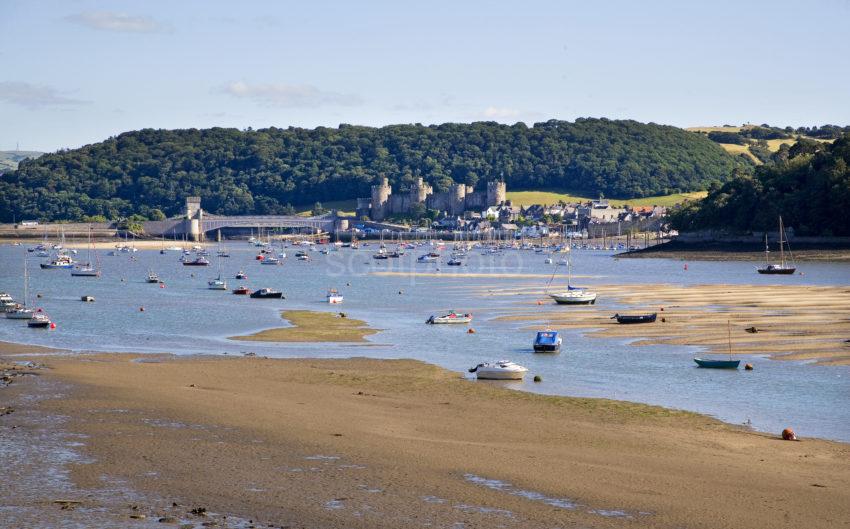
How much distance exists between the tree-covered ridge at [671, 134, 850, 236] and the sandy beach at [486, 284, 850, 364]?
5915cm

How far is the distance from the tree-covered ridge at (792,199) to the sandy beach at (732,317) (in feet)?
194

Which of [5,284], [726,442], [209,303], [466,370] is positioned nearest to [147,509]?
[726,442]

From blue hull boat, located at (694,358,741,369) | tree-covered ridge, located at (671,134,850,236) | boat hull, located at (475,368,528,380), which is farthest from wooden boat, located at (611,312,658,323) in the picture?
tree-covered ridge, located at (671,134,850,236)

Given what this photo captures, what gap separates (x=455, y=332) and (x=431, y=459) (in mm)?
33797

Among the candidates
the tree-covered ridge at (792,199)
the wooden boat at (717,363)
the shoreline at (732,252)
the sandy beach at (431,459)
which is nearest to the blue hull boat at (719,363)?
the wooden boat at (717,363)

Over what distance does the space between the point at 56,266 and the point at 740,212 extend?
91.9 m

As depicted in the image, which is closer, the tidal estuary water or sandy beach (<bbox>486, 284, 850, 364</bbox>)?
the tidal estuary water

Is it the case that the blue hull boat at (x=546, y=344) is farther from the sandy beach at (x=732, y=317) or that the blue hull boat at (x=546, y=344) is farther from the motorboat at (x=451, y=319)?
the motorboat at (x=451, y=319)

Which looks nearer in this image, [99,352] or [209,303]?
[99,352]

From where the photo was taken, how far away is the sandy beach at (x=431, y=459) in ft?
74.4

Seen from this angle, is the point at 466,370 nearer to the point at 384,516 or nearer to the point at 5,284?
the point at 384,516

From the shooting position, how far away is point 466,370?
4541cm

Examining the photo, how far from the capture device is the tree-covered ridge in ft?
481

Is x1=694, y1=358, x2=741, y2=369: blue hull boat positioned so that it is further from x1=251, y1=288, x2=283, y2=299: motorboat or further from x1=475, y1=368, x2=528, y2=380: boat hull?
x1=251, y1=288, x2=283, y2=299: motorboat
